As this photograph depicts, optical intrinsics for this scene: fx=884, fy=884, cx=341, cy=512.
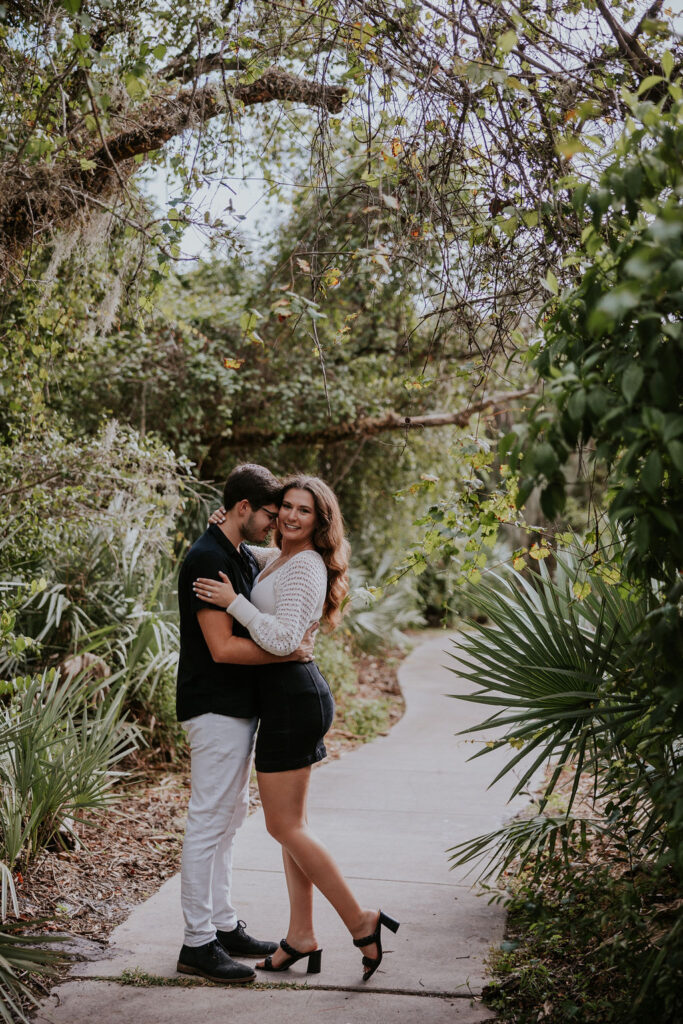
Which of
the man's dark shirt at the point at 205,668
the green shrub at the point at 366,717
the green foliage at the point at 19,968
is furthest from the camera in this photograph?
the green shrub at the point at 366,717

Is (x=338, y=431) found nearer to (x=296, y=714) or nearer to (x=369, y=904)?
(x=369, y=904)

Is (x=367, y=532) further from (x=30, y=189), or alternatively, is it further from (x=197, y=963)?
(x=197, y=963)

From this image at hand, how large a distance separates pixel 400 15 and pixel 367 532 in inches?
351

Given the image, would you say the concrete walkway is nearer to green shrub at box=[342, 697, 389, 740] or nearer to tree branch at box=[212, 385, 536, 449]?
green shrub at box=[342, 697, 389, 740]

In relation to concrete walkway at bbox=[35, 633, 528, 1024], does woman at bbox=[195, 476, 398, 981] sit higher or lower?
higher

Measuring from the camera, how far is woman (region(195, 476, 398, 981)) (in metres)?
3.42

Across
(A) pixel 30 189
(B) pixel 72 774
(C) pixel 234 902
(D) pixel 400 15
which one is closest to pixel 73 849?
(B) pixel 72 774

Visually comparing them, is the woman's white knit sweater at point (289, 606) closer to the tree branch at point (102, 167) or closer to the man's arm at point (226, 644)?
the man's arm at point (226, 644)

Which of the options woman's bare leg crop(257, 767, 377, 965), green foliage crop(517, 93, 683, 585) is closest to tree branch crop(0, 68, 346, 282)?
green foliage crop(517, 93, 683, 585)

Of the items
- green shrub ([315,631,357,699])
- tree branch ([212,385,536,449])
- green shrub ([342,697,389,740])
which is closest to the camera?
green shrub ([342,697,389,740])

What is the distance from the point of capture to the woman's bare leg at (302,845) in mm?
3428

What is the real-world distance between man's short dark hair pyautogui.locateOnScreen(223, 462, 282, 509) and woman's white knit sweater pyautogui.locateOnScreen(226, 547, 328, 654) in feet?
0.87

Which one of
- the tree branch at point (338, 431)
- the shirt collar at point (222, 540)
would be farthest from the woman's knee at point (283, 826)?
the tree branch at point (338, 431)

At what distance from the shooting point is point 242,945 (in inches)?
145
